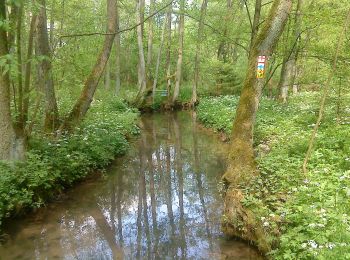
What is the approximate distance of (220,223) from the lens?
6344mm

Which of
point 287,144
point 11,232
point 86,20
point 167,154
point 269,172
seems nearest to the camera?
point 11,232

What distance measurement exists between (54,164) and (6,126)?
1300mm

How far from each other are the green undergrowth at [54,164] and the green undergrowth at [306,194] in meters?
4.00

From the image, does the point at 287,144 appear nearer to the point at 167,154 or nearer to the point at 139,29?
the point at 167,154

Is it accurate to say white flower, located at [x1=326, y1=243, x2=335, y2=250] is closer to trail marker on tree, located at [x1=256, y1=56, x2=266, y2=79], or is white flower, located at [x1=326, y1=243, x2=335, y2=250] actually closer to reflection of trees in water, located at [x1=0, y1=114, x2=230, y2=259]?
reflection of trees in water, located at [x1=0, y1=114, x2=230, y2=259]

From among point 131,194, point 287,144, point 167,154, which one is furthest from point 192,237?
point 167,154

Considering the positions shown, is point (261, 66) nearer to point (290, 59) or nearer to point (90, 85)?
point (90, 85)

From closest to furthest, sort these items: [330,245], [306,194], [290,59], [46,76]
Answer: [330,245] < [306,194] < [46,76] < [290,59]

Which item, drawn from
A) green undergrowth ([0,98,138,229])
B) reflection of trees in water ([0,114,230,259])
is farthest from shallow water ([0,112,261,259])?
green undergrowth ([0,98,138,229])

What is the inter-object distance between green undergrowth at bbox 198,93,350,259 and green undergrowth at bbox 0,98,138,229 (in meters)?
4.00

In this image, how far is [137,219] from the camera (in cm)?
674

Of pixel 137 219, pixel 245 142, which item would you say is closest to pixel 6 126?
pixel 137 219

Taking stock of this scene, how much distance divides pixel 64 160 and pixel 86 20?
14.0m

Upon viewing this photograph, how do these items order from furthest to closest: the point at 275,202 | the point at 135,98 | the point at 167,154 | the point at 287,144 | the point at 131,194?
the point at 135,98 < the point at 167,154 < the point at 131,194 < the point at 287,144 < the point at 275,202
